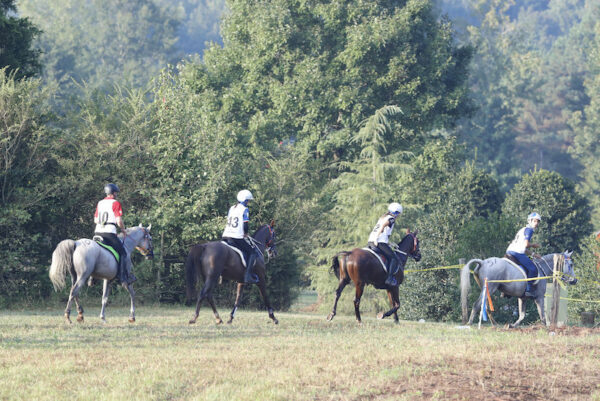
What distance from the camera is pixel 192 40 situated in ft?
488

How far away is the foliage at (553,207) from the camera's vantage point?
4116 cm

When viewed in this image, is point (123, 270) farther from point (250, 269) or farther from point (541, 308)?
point (541, 308)

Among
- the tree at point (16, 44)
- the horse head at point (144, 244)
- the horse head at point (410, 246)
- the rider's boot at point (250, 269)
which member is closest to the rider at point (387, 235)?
the horse head at point (410, 246)

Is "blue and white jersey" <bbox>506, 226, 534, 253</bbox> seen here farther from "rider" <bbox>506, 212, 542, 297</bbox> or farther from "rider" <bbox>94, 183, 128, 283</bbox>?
"rider" <bbox>94, 183, 128, 283</bbox>

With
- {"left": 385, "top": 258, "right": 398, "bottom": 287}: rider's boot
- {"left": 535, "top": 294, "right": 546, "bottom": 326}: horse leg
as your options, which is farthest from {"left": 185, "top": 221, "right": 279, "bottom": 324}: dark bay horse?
{"left": 535, "top": 294, "right": 546, "bottom": 326}: horse leg

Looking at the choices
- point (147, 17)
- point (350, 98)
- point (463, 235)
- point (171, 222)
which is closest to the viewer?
point (171, 222)

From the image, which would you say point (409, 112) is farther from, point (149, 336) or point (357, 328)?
point (149, 336)

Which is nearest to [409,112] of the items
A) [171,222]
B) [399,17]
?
[399,17]

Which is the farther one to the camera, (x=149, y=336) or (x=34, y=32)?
(x=34, y=32)

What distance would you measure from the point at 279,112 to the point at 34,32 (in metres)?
16.1

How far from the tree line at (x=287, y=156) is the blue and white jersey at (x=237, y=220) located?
25.3ft

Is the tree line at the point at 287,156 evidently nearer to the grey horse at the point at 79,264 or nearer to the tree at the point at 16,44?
the tree at the point at 16,44

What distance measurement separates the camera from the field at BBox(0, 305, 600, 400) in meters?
11.7

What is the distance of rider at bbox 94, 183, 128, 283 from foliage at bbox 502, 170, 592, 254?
2581 centimetres
